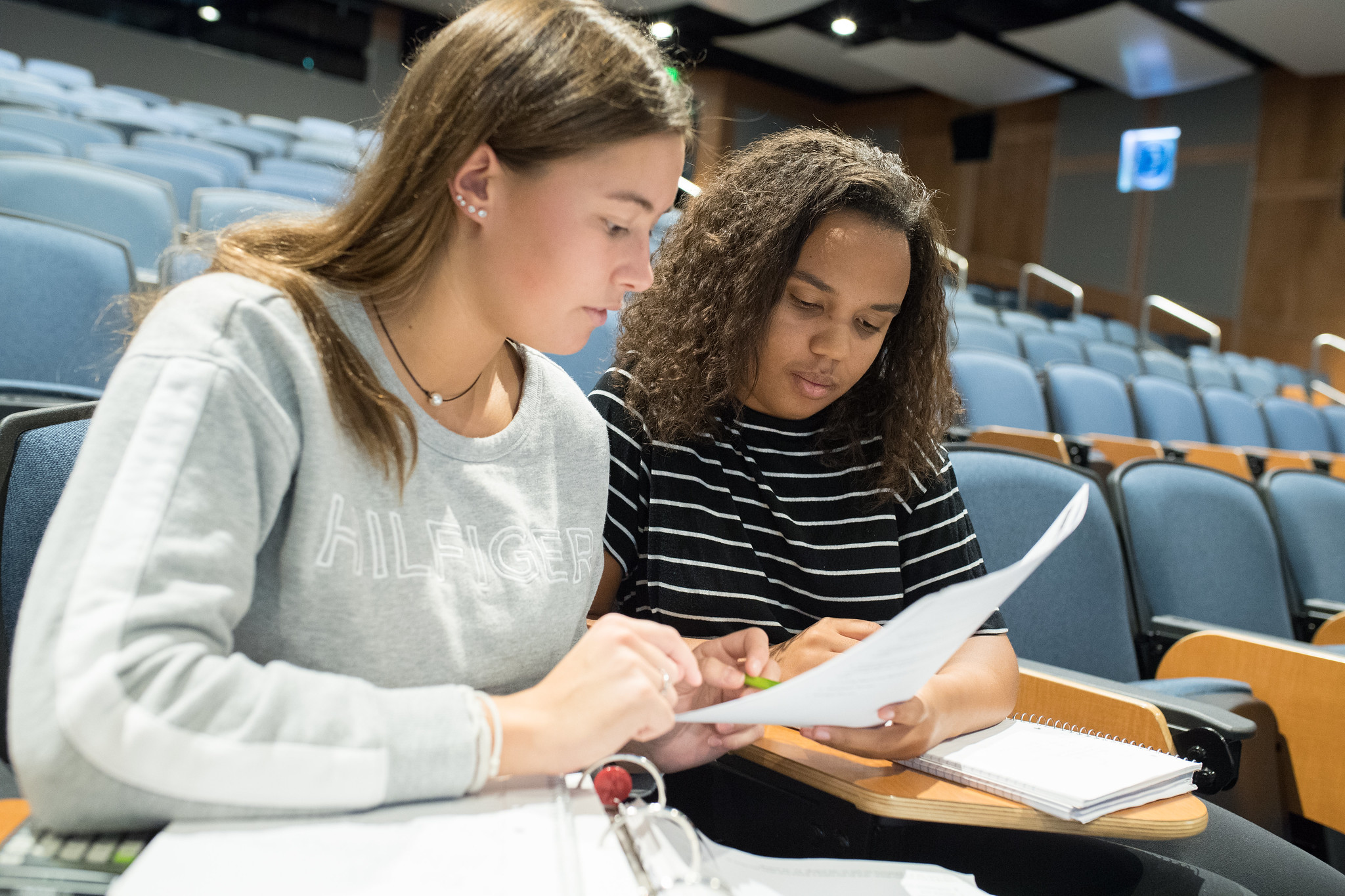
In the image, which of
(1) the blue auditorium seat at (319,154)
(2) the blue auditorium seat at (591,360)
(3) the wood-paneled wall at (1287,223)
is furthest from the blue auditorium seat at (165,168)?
(3) the wood-paneled wall at (1287,223)

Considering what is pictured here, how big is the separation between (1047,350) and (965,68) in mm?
6092

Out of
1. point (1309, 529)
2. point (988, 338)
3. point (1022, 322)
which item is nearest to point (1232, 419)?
point (988, 338)

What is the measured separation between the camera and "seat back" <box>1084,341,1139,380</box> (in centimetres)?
558

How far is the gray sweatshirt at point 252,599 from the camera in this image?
553mm

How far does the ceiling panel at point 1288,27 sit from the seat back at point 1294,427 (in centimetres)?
399

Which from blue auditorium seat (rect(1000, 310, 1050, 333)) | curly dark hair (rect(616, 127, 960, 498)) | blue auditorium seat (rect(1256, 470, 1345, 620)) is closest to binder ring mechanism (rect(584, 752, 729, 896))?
curly dark hair (rect(616, 127, 960, 498))

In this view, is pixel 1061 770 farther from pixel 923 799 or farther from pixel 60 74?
pixel 60 74

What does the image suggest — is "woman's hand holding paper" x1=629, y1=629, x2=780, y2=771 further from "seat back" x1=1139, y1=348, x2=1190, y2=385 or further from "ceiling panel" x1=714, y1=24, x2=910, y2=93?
"ceiling panel" x1=714, y1=24, x2=910, y2=93

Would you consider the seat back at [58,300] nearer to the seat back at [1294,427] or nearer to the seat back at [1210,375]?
the seat back at [1294,427]

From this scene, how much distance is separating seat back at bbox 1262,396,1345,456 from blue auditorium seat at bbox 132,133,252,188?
17.0ft

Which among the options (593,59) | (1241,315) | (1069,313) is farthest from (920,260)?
(1241,315)

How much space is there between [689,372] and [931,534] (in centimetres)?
38

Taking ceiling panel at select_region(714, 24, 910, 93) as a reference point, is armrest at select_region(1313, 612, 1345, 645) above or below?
below

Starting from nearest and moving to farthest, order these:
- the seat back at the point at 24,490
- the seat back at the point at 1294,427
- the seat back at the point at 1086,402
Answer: the seat back at the point at 24,490 → the seat back at the point at 1086,402 → the seat back at the point at 1294,427
